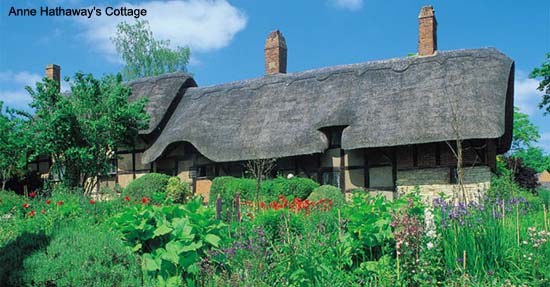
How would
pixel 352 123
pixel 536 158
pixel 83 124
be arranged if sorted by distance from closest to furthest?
pixel 352 123
pixel 83 124
pixel 536 158

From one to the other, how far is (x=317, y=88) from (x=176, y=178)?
5378 millimetres

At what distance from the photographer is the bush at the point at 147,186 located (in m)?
18.2

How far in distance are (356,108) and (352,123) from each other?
75 cm

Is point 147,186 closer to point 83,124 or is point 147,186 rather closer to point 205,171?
point 205,171

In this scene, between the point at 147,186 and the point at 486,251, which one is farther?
the point at 147,186

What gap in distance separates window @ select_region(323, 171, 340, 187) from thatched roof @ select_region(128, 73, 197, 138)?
665 centimetres

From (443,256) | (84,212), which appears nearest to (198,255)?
(443,256)

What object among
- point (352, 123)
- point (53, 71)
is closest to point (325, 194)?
point (352, 123)

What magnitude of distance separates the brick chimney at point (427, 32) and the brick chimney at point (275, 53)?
5.17 m

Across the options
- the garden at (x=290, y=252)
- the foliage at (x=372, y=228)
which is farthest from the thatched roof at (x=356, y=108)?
the garden at (x=290, y=252)

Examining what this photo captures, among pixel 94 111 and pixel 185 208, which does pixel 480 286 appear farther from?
pixel 94 111

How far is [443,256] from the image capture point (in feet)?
19.7

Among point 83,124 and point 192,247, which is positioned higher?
point 83,124

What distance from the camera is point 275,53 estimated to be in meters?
22.4
